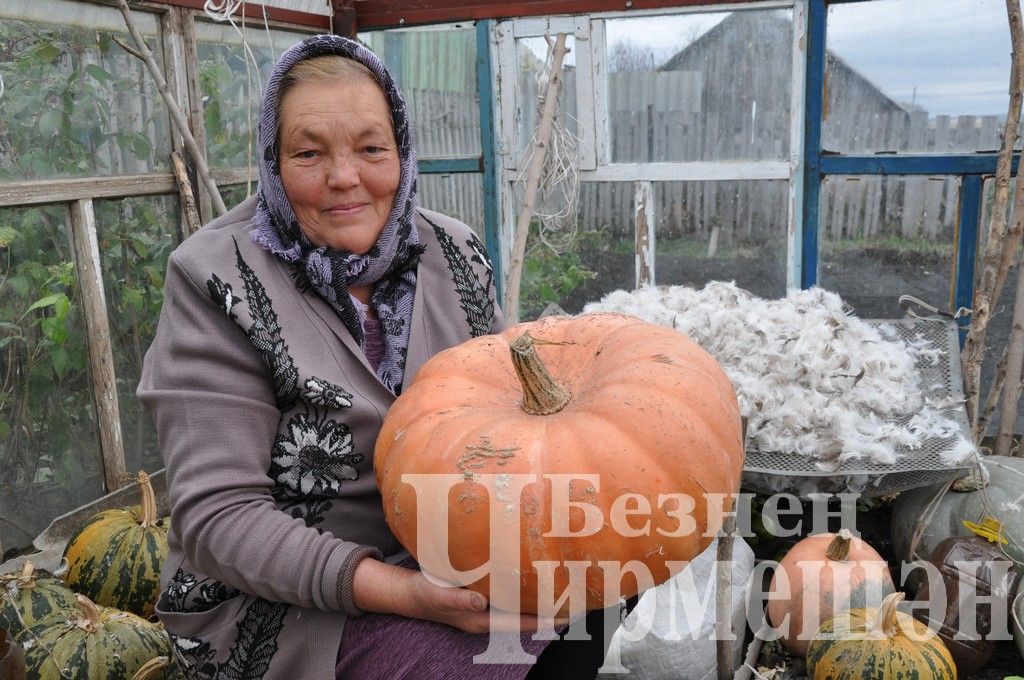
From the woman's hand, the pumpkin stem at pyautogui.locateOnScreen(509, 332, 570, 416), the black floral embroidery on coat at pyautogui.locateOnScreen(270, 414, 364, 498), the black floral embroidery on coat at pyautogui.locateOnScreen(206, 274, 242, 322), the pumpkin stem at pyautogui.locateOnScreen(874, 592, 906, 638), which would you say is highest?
the black floral embroidery on coat at pyautogui.locateOnScreen(206, 274, 242, 322)

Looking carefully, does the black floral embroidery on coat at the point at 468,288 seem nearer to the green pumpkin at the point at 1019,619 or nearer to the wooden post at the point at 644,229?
the green pumpkin at the point at 1019,619

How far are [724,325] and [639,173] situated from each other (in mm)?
1498

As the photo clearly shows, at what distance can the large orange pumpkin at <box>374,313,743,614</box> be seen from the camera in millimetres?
1356

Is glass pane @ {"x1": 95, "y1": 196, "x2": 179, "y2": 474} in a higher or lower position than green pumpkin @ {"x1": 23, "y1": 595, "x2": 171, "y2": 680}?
higher

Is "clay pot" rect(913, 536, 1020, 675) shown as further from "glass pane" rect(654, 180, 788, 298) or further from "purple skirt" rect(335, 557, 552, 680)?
"glass pane" rect(654, 180, 788, 298)

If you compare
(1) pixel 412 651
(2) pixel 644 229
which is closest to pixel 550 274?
(2) pixel 644 229

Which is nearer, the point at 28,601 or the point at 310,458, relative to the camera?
the point at 310,458

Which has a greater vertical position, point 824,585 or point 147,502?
point 147,502

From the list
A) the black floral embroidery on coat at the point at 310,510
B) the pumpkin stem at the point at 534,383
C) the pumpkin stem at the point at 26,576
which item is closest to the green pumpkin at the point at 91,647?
the pumpkin stem at the point at 26,576

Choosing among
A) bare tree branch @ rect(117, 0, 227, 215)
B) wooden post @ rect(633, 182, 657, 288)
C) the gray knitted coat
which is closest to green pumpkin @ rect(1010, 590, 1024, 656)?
the gray knitted coat

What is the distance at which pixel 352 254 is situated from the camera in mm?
1849

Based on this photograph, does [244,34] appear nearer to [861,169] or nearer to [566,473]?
[861,169]

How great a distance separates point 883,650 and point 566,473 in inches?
60.1

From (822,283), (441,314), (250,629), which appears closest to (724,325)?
(822,283)
